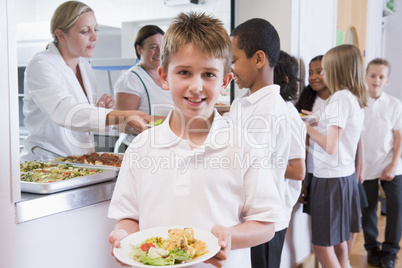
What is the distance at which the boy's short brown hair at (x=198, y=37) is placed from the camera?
3.28ft

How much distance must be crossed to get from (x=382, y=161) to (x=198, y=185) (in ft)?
7.92

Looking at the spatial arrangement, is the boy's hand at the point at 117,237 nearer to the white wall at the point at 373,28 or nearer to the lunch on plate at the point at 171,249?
the lunch on plate at the point at 171,249

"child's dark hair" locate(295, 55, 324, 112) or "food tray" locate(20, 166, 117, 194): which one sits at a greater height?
"child's dark hair" locate(295, 55, 324, 112)

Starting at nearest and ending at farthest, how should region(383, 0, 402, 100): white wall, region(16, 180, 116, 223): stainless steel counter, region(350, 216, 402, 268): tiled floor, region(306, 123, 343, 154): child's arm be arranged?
region(16, 180, 116, 223): stainless steel counter < region(306, 123, 343, 154): child's arm < region(350, 216, 402, 268): tiled floor < region(383, 0, 402, 100): white wall

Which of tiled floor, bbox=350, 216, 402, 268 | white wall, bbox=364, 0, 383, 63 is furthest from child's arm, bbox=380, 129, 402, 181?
white wall, bbox=364, 0, 383, 63

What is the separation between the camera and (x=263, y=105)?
1501 mm

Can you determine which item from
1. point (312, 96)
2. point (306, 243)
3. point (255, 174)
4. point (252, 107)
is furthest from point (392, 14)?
point (255, 174)

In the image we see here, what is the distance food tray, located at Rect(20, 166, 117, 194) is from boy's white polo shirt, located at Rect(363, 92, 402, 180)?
2.14m

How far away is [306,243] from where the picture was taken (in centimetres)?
277

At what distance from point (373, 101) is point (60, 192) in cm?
249

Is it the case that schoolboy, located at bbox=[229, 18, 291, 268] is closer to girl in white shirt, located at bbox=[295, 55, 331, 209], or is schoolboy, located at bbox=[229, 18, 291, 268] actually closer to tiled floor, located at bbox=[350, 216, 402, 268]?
girl in white shirt, located at bbox=[295, 55, 331, 209]

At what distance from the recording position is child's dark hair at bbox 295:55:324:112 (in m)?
2.75

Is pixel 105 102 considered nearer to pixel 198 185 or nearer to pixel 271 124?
pixel 271 124

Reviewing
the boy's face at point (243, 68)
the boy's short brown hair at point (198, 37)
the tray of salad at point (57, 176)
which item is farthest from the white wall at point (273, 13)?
the boy's short brown hair at point (198, 37)
